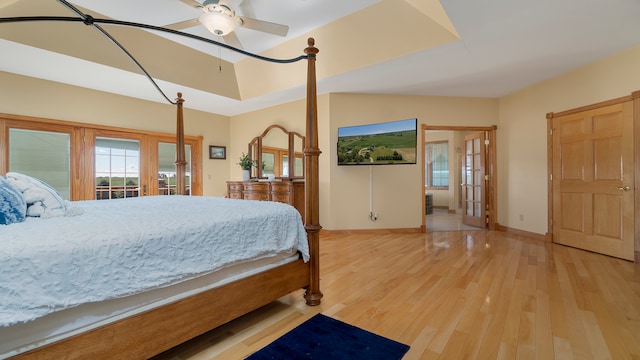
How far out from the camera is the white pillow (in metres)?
1.56

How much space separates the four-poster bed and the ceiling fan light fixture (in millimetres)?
1009

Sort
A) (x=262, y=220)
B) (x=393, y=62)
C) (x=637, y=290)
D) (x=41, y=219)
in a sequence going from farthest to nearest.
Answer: (x=393, y=62) → (x=637, y=290) → (x=262, y=220) → (x=41, y=219)

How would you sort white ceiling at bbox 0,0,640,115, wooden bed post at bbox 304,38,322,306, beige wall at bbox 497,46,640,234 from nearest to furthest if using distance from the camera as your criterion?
1. wooden bed post at bbox 304,38,322,306
2. white ceiling at bbox 0,0,640,115
3. beige wall at bbox 497,46,640,234

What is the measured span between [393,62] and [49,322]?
3836mm

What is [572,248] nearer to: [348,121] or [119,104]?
[348,121]

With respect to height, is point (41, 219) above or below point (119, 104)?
below

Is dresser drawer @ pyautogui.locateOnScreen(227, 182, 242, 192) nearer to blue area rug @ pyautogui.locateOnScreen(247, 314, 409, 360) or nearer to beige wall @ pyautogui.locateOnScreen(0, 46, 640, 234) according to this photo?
beige wall @ pyautogui.locateOnScreen(0, 46, 640, 234)

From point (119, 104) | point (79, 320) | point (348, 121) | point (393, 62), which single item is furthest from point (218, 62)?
point (79, 320)

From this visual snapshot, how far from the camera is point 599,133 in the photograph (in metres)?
3.61

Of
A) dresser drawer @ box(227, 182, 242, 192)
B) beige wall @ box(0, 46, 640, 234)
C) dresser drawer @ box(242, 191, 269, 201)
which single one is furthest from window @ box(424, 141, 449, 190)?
dresser drawer @ box(227, 182, 242, 192)

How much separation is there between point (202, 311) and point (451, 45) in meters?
3.51

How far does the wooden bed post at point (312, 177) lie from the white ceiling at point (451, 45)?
142cm

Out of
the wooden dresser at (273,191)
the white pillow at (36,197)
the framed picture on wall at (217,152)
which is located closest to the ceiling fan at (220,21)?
the white pillow at (36,197)

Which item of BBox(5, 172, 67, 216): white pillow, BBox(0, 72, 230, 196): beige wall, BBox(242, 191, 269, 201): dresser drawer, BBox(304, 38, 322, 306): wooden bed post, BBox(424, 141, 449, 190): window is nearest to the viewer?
BBox(5, 172, 67, 216): white pillow
